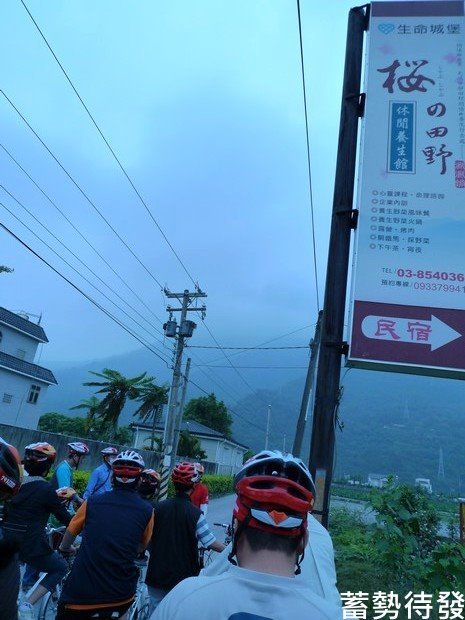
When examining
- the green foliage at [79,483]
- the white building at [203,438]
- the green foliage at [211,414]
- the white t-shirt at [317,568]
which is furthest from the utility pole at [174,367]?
the green foliage at [211,414]

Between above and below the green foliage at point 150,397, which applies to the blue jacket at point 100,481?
below

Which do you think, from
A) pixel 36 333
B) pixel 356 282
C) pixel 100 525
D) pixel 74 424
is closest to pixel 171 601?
pixel 100 525

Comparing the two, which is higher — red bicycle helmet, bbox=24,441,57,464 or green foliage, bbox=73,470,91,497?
red bicycle helmet, bbox=24,441,57,464

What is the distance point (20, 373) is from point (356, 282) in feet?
111

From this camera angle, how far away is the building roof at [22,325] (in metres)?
33.6

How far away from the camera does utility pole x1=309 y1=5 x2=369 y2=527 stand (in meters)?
4.25

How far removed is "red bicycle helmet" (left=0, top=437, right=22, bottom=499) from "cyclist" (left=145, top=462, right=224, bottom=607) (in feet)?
8.59

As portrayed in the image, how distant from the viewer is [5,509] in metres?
4.74

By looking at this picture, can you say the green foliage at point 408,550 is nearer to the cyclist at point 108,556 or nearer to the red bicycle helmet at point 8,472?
the cyclist at point 108,556

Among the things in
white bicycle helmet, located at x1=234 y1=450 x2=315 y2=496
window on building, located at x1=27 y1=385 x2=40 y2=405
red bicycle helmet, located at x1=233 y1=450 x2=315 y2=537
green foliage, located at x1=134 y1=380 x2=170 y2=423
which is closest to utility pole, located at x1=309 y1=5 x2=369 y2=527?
white bicycle helmet, located at x1=234 y1=450 x2=315 y2=496

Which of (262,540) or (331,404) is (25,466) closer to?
(331,404)

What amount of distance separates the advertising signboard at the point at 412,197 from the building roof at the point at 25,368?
32086mm


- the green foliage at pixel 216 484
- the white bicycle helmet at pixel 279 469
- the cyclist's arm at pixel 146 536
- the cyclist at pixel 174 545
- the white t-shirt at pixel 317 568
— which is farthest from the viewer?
the green foliage at pixel 216 484

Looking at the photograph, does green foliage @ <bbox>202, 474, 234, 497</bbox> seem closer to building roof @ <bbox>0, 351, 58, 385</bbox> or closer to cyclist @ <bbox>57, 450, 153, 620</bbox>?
building roof @ <bbox>0, 351, 58, 385</bbox>
